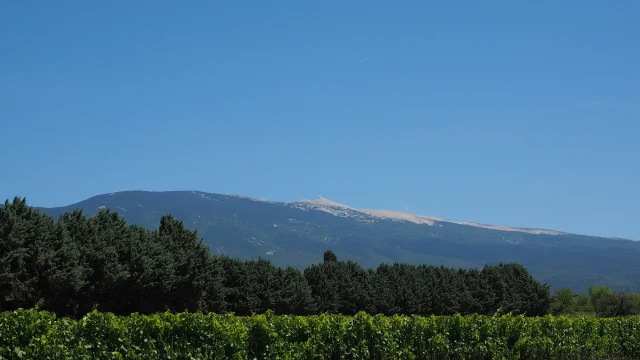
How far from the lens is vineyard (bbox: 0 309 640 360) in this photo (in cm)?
1822

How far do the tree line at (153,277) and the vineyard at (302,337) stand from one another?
70.0 feet

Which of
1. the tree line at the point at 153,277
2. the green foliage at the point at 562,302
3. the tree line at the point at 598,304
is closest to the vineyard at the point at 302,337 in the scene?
the tree line at the point at 153,277

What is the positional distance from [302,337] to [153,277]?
35.3m

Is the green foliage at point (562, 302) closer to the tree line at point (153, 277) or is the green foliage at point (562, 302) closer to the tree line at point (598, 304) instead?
the tree line at point (598, 304)

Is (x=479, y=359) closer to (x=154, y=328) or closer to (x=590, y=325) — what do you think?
(x=590, y=325)

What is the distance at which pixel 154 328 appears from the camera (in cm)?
1977

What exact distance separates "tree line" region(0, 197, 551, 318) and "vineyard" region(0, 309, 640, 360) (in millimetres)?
21327

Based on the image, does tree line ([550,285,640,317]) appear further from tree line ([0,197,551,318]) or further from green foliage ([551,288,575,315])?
tree line ([0,197,551,318])

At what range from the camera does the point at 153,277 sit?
185ft

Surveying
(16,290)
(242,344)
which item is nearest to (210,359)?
(242,344)

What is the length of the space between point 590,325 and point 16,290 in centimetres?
3258

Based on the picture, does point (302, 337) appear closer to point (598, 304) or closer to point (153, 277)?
point (153, 277)

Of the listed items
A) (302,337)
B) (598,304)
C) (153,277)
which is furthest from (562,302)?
(302,337)

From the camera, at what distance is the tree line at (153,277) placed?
46188 mm
